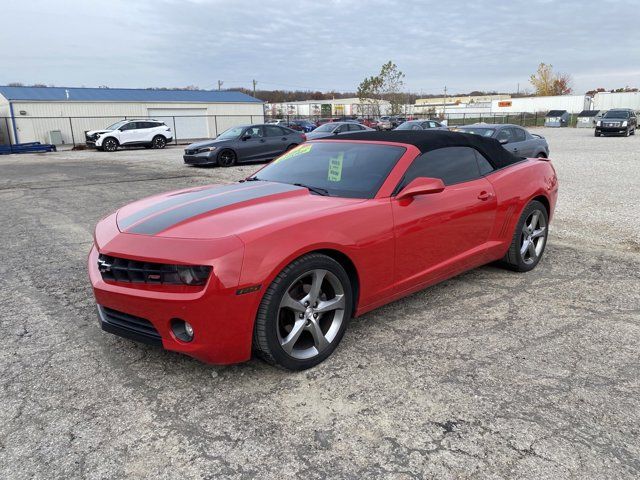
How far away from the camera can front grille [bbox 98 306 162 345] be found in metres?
2.86

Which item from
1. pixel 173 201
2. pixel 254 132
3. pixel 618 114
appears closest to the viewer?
pixel 173 201

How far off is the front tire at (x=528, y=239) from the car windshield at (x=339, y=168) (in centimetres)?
165

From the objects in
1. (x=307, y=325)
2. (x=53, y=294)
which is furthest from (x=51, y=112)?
(x=307, y=325)

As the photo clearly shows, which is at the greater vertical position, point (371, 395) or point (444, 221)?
point (444, 221)

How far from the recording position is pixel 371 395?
2.85 m

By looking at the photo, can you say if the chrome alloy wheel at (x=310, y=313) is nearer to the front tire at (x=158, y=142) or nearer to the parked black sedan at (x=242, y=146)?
the parked black sedan at (x=242, y=146)

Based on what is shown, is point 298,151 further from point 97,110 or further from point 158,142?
point 97,110

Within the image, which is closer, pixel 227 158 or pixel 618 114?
pixel 227 158

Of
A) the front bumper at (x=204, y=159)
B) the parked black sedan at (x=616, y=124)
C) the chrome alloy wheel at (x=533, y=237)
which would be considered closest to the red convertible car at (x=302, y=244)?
the chrome alloy wheel at (x=533, y=237)

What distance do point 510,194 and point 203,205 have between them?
110 inches

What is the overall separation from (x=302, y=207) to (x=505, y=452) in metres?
1.83

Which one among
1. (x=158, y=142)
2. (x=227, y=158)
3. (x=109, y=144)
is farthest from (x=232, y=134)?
(x=158, y=142)

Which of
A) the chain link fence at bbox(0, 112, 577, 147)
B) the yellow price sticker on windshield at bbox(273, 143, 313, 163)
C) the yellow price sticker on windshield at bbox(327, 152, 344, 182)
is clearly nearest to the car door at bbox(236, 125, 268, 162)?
the yellow price sticker on windshield at bbox(273, 143, 313, 163)

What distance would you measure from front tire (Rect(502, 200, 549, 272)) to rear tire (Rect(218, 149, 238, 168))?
12315mm
